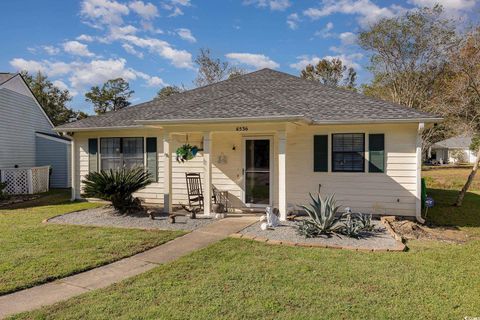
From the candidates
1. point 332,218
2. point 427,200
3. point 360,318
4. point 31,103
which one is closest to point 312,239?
point 332,218

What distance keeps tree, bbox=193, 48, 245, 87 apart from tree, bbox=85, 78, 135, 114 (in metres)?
16.5

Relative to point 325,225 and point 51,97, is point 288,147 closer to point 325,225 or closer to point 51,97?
point 325,225

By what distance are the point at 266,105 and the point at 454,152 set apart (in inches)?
1978

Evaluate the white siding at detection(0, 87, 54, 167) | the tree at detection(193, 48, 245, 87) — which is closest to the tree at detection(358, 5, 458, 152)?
the tree at detection(193, 48, 245, 87)

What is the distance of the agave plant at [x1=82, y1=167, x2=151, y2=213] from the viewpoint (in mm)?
→ 8578

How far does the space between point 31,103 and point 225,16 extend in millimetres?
11089

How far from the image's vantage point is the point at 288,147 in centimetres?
938

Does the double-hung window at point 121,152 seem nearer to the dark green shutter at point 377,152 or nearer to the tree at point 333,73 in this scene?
the dark green shutter at point 377,152

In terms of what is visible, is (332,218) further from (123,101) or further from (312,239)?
(123,101)

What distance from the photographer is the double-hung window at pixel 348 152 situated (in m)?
8.80

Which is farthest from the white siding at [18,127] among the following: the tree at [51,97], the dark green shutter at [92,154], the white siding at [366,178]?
the tree at [51,97]

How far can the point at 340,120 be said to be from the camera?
Answer: 8.39m

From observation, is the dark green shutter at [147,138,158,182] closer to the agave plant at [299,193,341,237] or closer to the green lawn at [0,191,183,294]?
the green lawn at [0,191,183,294]

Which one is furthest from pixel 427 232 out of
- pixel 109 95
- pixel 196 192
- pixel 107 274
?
pixel 109 95
